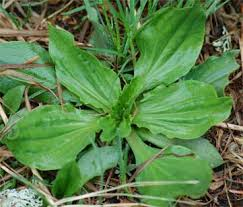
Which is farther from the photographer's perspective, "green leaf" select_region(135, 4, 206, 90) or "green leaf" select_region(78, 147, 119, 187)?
"green leaf" select_region(135, 4, 206, 90)

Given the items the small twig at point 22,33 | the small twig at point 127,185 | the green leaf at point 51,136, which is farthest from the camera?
the small twig at point 22,33

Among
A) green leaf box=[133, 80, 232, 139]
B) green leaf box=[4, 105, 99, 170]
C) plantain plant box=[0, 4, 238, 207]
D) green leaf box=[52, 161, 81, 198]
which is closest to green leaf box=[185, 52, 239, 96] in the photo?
plantain plant box=[0, 4, 238, 207]

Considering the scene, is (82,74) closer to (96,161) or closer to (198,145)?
(96,161)

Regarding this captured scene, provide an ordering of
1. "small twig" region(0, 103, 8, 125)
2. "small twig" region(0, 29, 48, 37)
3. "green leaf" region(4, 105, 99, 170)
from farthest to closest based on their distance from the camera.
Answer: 1. "small twig" region(0, 29, 48, 37)
2. "small twig" region(0, 103, 8, 125)
3. "green leaf" region(4, 105, 99, 170)

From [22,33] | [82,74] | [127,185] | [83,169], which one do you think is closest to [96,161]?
[83,169]

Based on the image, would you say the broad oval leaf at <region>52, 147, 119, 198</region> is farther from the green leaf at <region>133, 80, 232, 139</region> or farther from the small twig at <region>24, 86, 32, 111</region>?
the small twig at <region>24, 86, 32, 111</region>

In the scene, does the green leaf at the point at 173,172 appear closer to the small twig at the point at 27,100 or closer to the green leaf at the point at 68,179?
the green leaf at the point at 68,179

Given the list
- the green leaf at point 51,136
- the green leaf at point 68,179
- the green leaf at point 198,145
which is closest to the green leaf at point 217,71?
the green leaf at point 198,145

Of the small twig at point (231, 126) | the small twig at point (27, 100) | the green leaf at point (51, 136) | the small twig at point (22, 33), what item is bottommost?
the small twig at point (231, 126)

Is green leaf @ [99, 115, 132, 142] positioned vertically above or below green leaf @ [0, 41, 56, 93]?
below
